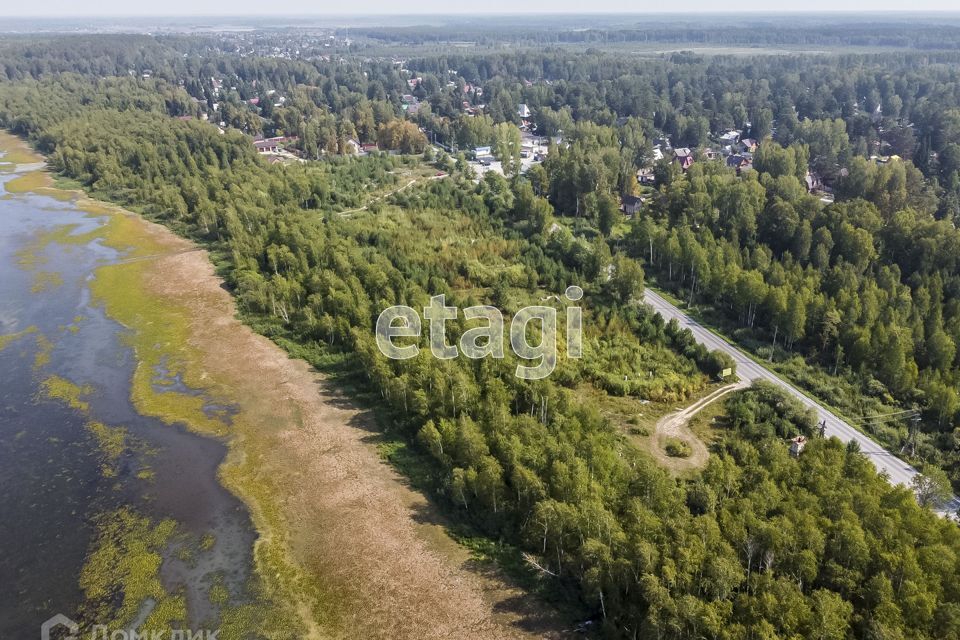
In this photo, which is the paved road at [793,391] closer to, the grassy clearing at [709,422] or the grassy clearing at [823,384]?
the grassy clearing at [823,384]

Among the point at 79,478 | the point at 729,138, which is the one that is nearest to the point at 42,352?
the point at 79,478

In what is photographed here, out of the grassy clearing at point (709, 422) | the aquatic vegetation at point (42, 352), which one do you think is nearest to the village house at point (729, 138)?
the grassy clearing at point (709, 422)

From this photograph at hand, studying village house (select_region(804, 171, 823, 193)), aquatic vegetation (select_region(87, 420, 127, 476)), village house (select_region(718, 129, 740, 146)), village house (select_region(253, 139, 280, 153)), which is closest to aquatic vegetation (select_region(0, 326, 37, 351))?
aquatic vegetation (select_region(87, 420, 127, 476))

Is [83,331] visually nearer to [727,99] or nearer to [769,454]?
[769,454]

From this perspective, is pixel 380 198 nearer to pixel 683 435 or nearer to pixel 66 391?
pixel 66 391

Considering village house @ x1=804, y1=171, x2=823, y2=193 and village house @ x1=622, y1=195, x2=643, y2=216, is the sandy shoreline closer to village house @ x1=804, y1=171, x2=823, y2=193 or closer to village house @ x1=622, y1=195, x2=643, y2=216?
→ village house @ x1=622, y1=195, x2=643, y2=216

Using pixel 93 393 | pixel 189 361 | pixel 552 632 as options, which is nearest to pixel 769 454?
pixel 552 632
